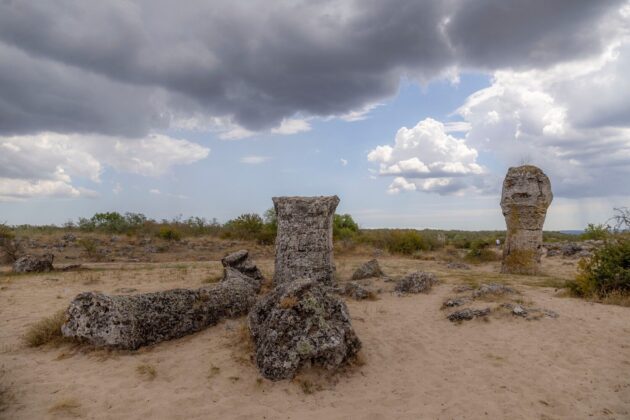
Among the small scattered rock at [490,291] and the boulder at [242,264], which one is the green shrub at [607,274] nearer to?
the small scattered rock at [490,291]

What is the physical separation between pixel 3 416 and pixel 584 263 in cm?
1067

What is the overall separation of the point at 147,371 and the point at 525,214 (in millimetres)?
12058

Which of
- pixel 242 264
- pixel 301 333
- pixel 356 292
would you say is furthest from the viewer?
pixel 242 264

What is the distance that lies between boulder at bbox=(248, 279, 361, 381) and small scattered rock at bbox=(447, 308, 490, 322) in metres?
2.65

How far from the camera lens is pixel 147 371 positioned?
18.4ft

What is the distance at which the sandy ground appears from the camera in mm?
4750

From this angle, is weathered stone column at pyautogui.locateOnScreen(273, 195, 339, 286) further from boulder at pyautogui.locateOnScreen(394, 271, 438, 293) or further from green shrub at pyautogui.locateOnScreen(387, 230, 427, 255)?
green shrub at pyautogui.locateOnScreen(387, 230, 427, 255)

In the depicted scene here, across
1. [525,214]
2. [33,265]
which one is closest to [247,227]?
[33,265]

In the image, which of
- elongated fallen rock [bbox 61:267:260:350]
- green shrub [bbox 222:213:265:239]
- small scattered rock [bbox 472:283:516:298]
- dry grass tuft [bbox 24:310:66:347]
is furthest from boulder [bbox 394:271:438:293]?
green shrub [bbox 222:213:265:239]

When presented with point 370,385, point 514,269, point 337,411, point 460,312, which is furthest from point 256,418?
point 514,269

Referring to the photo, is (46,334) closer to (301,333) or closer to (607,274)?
(301,333)

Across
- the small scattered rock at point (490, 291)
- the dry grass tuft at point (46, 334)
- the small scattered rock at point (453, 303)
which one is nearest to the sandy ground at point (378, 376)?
the dry grass tuft at point (46, 334)

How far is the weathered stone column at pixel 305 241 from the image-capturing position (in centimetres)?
1041

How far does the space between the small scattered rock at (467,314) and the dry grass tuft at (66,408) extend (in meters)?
6.10
